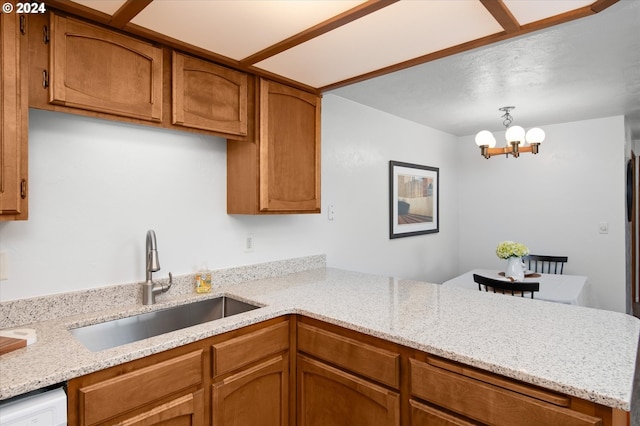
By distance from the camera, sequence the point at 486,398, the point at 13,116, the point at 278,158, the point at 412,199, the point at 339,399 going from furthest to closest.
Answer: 1. the point at 412,199
2. the point at 278,158
3. the point at 339,399
4. the point at 13,116
5. the point at 486,398

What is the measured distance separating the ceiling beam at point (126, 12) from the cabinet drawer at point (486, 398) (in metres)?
1.58

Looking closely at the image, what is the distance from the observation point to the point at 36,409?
1.01 metres

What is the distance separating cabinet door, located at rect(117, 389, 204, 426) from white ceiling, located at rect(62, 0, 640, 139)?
1.42 meters

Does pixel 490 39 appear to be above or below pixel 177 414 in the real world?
above

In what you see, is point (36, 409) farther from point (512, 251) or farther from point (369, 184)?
point (512, 251)

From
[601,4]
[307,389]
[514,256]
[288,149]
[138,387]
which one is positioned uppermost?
[601,4]

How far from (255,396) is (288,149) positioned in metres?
1.30

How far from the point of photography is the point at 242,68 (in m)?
1.92

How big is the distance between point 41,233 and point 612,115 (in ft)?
15.5

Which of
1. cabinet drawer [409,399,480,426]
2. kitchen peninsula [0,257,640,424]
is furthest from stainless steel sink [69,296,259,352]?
cabinet drawer [409,399,480,426]

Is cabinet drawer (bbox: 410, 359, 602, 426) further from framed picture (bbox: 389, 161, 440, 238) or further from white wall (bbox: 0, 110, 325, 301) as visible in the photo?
framed picture (bbox: 389, 161, 440, 238)

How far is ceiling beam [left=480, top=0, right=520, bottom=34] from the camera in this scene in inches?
49.9

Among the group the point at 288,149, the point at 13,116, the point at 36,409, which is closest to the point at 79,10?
the point at 13,116

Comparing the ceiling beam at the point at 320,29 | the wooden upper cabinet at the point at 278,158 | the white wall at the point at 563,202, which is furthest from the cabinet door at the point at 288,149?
the white wall at the point at 563,202
